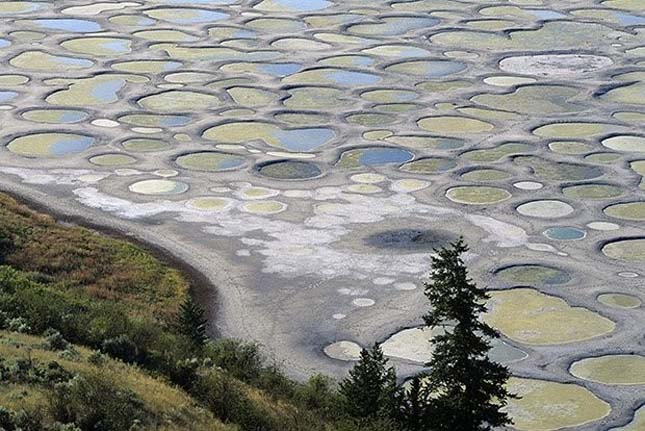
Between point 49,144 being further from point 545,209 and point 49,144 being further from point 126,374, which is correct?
point 126,374

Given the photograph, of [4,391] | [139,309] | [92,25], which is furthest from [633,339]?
[92,25]

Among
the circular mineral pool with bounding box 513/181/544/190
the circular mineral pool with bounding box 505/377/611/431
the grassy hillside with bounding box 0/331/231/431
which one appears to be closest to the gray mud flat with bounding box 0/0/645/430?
the circular mineral pool with bounding box 505/377/611/431

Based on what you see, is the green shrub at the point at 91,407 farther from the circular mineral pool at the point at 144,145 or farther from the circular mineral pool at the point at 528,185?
the circular mineral pool at the point at 144,145

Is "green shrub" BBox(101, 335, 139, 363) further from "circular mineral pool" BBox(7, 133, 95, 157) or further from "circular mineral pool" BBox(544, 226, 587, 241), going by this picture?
"circular mineral pool" BBox(7, 133, 95, 157)

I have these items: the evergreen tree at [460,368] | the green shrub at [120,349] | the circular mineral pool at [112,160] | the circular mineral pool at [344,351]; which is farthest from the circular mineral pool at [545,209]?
the green shrub at [120,349]

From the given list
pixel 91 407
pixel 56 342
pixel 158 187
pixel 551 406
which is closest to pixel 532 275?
pixel 551 406

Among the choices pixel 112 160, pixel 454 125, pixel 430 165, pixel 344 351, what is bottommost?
pixel 454 125

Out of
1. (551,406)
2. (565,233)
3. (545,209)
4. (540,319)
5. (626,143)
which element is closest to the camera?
(551,406)
